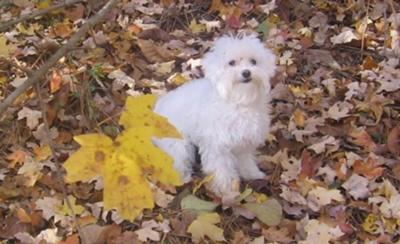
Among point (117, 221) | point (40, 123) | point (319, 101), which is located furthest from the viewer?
point (319, 101)

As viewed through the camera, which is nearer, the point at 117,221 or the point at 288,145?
the point at 117,221

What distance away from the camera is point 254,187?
365 centimetres

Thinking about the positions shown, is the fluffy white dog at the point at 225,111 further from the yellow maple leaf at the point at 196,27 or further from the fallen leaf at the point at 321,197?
the yellow maple leaf at the point at 196,27

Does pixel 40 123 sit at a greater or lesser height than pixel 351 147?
greater

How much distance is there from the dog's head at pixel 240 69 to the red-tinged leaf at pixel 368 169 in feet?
2.53

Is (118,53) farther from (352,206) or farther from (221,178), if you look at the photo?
(352,206)

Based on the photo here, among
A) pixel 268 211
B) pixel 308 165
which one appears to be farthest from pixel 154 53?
pixel 268 211

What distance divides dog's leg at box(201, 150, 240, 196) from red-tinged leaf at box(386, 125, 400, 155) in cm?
99

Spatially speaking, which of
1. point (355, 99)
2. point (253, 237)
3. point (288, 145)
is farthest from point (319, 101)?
point (253, 237)

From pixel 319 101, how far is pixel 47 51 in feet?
6.01

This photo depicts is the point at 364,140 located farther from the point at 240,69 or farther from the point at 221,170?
the point at 240,69

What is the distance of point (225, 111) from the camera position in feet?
11.1

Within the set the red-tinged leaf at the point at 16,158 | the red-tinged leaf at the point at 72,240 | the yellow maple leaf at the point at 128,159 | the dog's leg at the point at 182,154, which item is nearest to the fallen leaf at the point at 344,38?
the dog's leg at the point at 182,154

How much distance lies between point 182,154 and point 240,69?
61 cm
